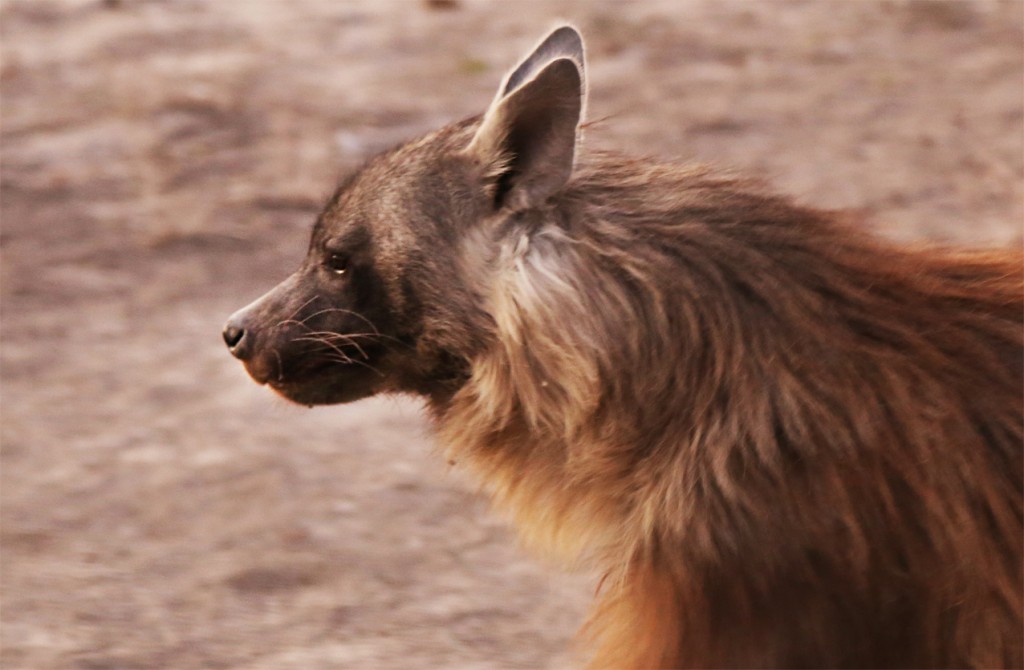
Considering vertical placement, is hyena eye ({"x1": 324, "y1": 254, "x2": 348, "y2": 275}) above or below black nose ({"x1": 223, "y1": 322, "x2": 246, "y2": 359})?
above

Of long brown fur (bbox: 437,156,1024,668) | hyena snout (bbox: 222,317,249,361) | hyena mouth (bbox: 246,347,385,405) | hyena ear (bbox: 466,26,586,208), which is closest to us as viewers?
long brown fur (bbox: 437,156,1024,668)

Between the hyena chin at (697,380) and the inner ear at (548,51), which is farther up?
the inner ear at (548,51)

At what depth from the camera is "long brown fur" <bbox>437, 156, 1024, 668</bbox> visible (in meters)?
3.40

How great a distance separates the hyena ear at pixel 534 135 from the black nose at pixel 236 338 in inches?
31.7

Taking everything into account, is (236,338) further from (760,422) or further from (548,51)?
(760,422)

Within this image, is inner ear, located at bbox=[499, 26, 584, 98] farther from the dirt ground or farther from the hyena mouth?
the hyena mouth

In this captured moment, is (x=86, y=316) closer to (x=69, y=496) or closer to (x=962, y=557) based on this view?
(x=69, y=496)

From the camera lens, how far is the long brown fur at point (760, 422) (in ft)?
11.2

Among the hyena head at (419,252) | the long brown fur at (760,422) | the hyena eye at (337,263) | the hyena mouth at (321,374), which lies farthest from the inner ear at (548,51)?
the hyena mouth at (321,374)

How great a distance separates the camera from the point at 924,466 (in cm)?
341

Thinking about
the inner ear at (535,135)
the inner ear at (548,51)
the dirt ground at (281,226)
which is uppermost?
the inner ear at (548,51)

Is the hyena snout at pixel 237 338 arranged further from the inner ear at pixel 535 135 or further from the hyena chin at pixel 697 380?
the inner ear at pixel 535 135

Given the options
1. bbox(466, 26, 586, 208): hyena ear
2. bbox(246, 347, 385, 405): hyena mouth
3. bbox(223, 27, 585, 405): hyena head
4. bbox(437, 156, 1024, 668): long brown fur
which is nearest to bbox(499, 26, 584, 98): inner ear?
bbox(223, 27, 585, 405): hyena head

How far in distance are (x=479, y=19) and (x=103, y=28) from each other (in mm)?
2252
